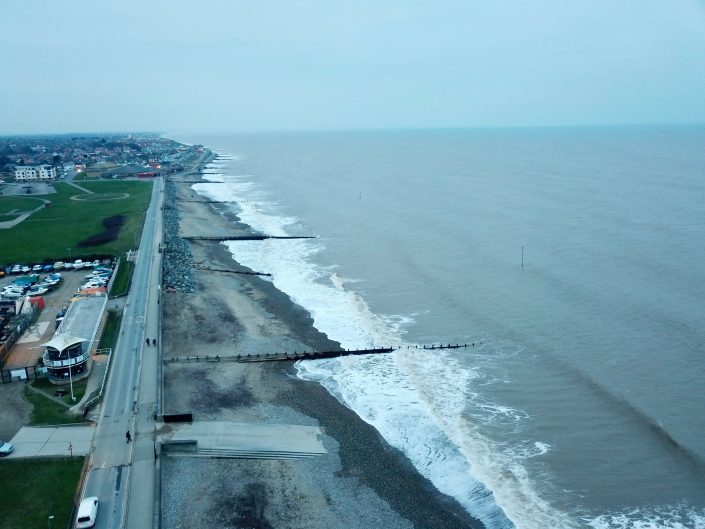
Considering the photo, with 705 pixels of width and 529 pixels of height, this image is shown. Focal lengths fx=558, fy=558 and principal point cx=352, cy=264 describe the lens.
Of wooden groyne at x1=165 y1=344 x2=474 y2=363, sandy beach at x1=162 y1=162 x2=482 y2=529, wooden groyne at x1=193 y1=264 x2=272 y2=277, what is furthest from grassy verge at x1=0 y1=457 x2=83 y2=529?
wooden groyne at x1=193 y1=264 x2=272 y2=277

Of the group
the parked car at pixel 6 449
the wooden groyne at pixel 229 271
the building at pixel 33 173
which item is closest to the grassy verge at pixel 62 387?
the parked car at pixel 6 449

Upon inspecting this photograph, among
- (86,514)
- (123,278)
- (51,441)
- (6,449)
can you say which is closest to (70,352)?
(51,441)

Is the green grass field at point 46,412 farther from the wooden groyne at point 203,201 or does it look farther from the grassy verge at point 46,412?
the wooden groyne at point 203,201

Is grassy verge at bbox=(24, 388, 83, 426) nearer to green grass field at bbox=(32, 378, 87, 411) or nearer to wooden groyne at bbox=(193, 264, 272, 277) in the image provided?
green grass field at bbox=(32, 378, 87, 411)

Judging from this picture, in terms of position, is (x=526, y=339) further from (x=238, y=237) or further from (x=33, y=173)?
(x=33, y=173)

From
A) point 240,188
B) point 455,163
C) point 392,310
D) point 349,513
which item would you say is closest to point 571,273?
point 392,310

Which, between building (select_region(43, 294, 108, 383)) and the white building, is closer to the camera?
building (select_region(43, 294, 108, 383))
